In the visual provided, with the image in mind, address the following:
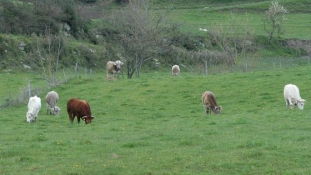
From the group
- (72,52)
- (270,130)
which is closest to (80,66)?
(72,52)

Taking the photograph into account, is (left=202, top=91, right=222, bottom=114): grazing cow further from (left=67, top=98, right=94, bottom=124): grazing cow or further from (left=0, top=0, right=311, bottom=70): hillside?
(left=0, top=0, right=311, bottom=70): hillside

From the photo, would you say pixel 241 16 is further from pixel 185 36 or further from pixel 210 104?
pixel 210 104

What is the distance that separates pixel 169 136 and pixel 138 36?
33.5 metres

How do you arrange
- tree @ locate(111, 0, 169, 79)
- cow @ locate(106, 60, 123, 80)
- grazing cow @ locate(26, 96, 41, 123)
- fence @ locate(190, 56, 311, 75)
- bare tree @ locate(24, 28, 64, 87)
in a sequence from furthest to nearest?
fence @ locate(190, 56, 311, 75), bare tree @ locate(24, 28, 64, 87), tree @ locate(111, 0, 169, 79), cow @ locate(106, 60, 123, 80), grazing cow @ locate(26, 96, 41, 123)

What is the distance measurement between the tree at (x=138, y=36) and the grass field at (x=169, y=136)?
14.0m

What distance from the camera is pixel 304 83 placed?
36.7m

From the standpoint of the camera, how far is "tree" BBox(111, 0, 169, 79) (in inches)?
2073

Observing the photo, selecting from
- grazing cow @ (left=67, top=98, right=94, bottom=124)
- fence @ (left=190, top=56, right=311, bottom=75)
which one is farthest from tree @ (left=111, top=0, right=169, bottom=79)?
grazing cow @ (left=67, top=98, right=94, bottom=124)

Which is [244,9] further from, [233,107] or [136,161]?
[136,161]

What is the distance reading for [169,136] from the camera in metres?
20.5

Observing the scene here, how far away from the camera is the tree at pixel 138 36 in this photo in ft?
173

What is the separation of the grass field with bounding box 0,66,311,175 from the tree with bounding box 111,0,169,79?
1401 cm

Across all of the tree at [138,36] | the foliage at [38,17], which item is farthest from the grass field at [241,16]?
the tree at [138,36]

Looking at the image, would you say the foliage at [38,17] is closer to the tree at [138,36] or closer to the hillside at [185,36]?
the hillside at [185,36]
